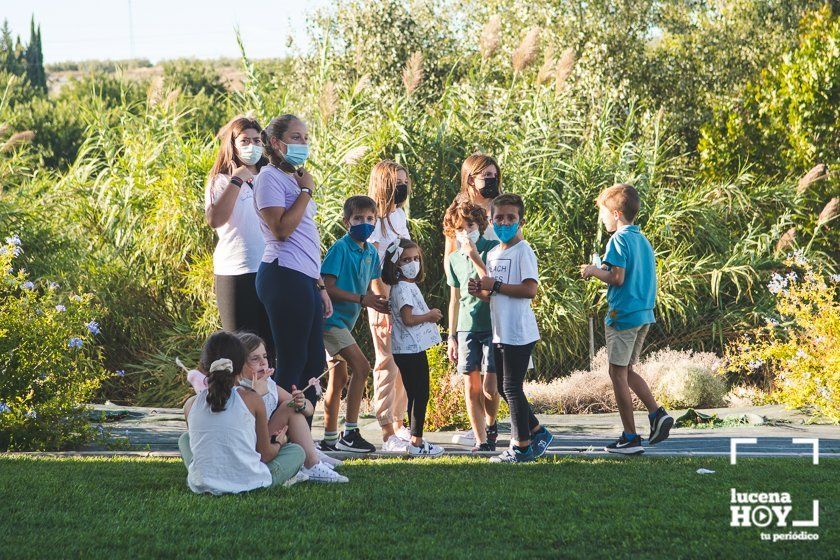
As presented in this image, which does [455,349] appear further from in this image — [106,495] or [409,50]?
[409,50]

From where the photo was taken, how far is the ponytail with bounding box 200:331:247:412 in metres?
5.15

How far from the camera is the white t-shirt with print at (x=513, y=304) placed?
629 cm

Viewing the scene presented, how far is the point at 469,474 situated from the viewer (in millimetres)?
5793

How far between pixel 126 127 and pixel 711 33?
17.1 metres

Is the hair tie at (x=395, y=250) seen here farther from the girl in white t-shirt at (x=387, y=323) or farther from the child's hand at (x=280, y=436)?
the child's hand at (x=280, y=436)

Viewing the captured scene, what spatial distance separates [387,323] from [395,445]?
0.77 m

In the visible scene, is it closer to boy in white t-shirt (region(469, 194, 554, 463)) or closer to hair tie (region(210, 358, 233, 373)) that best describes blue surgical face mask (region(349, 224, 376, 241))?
boy in white t-shirt (region(469, 194, 554, 463))

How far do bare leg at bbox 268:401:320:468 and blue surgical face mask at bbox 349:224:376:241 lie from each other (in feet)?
4.80

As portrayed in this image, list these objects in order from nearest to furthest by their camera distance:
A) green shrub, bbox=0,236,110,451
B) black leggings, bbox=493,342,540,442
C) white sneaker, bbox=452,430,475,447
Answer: black leggings, bbox=493,342,540,442 → green shrub, bbox=0,236,110,451 → white sneaker, bbox=452,430,475,447

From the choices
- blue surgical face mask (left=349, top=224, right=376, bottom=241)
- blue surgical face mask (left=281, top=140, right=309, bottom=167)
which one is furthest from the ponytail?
blue surgical face mask (left=349, top=224, right=376, bottom=241)

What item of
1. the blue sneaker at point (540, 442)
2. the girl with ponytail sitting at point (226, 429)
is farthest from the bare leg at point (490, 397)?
the girl with ponytail sitting at point (226, 429)

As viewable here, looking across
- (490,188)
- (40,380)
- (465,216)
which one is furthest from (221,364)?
(490,188)

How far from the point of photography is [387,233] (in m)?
7.15

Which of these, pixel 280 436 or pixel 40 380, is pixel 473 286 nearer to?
pixel 280 436
